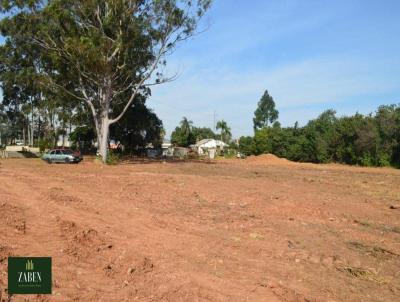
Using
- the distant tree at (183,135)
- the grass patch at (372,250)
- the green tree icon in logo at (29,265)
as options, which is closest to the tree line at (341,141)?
the distant tree at (183,135)

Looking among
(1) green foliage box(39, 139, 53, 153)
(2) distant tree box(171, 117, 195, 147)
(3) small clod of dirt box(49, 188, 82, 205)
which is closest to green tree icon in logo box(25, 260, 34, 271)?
(3) small clod of dirt box(49, 188, 82, 205)

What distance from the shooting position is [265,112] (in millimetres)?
123125

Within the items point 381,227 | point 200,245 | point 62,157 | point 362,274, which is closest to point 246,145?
point 62,157

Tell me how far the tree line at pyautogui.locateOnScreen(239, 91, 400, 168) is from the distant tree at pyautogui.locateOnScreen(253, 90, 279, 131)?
47166 mm

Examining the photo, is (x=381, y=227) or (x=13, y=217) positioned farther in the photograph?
(x=381, y=227)

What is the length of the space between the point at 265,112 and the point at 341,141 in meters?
66.9

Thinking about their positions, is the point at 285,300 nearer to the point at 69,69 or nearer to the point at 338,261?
the point at 338,261

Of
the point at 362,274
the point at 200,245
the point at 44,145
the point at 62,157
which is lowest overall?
the point at 362,274

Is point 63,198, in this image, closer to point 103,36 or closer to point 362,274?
point 362,274

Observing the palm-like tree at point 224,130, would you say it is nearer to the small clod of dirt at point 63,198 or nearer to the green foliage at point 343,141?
the green foliage at point 343,141

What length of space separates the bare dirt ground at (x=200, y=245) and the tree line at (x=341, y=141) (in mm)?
36289

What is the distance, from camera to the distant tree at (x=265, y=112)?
403 ft

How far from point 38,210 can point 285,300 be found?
7.22 metres

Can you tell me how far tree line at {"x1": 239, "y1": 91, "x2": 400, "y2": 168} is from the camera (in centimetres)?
Result: 5022
